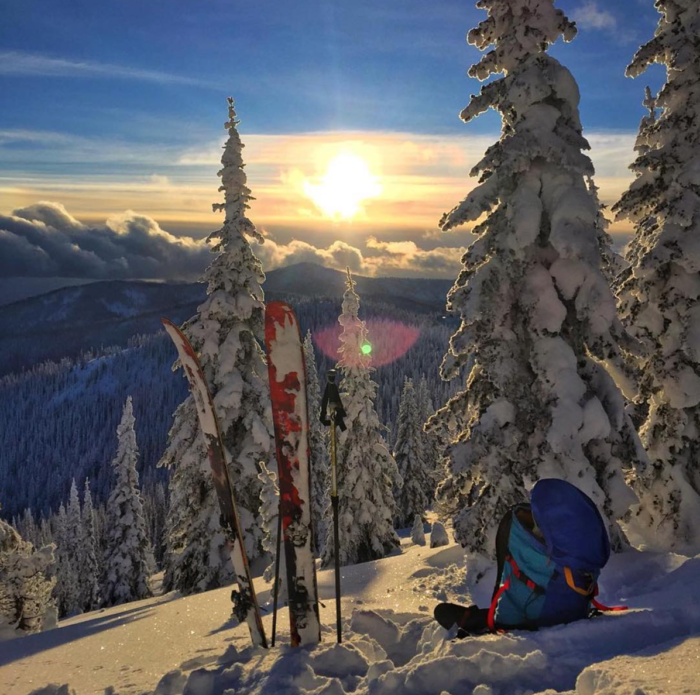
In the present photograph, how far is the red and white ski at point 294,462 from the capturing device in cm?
594

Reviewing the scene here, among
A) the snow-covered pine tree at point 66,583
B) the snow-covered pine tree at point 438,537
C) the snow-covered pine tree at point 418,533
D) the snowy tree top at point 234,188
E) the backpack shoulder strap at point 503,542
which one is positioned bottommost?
the snow-covered pine tree at point 66,583

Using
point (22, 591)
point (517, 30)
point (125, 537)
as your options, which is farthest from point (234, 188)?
point (125, 537)

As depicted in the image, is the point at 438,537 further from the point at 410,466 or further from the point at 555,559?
the point at 410,466

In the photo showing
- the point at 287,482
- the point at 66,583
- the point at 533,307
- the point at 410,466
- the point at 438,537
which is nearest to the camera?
the point at 287,482

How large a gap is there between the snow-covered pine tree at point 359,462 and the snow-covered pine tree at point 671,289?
17213mm

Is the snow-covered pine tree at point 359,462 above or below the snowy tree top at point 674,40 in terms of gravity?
below

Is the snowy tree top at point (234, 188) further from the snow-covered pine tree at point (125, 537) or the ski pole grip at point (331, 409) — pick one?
the snow-covered pine tree at point (125, 537)

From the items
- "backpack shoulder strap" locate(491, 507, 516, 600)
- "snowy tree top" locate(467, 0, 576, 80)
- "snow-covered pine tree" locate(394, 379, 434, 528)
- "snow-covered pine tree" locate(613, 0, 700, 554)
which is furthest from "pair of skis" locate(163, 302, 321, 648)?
"snow-covered pine tree" locate(394, 379, 434, 528)

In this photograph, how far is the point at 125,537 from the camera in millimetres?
38594

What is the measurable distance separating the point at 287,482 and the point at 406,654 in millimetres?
2093

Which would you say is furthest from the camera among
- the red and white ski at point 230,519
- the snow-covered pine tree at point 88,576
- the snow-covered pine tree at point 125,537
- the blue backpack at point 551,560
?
the snow-covered pine tree at point 88,576

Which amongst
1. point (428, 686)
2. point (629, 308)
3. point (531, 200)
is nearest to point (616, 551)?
point (629, 308)

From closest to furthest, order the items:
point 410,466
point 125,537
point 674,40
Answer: point 674,40 → point 125,537 → point 410,466

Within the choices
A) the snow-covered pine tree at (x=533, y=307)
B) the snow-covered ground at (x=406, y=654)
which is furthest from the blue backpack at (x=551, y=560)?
the snow-covered pine tree at (x=533, y=307)
